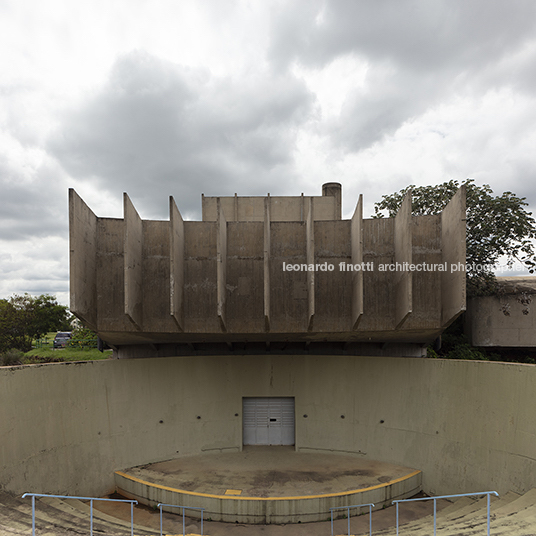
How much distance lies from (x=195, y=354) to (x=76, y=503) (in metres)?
5.75

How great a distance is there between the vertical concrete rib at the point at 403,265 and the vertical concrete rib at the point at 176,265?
21.3ft

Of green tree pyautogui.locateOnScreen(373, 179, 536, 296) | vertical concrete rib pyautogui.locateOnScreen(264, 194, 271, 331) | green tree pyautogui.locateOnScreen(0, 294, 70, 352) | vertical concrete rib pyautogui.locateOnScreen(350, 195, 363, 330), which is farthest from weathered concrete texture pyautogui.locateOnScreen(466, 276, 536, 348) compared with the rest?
green tree pyautogui.locateOnScreen(0, 294, 70, 352)

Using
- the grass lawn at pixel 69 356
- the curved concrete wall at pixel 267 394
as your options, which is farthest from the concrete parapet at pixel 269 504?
the grass lawn at pixel 69 356

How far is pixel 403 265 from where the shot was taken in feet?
33.6

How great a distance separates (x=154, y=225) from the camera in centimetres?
1144

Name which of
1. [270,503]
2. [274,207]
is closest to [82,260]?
[270,503]

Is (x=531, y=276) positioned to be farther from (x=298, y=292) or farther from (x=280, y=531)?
(x=280, y=531)

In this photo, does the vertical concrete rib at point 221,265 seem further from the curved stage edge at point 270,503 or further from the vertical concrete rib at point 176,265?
the curved stage edge at point 270,503

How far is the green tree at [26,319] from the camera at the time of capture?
2583cm

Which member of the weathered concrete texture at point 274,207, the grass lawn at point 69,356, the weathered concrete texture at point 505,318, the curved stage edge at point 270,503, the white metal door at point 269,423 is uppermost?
the weathered concrete texture at point 274,207

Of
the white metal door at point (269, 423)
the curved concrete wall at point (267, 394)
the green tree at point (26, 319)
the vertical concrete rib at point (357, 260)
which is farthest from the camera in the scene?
the green tree at point (26, 319)

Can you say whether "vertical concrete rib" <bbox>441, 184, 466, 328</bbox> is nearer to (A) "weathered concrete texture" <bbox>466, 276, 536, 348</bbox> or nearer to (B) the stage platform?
(B) the stage platform

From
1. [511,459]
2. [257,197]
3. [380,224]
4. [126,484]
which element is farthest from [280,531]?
[257,197]

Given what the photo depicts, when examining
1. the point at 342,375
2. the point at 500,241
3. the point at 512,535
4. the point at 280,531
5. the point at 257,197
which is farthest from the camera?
the point at 257,197
